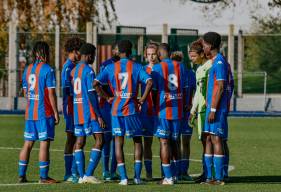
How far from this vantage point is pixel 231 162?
18.8 metres

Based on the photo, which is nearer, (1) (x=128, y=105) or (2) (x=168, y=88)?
(1) (x=128, y=105)

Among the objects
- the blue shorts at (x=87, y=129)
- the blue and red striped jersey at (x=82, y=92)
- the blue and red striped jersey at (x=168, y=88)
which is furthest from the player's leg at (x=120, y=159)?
the blue and red striped jersey at (x=168, y=88)

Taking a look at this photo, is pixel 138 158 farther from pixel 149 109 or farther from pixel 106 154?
pixel 106 154

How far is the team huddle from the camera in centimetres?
1441

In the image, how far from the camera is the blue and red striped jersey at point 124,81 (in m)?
14.4

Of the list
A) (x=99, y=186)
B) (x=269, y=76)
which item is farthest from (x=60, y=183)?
(x=269, y=76)

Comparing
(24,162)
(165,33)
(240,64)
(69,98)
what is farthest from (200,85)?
(240,64)

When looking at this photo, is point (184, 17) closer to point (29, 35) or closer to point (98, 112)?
point (29, 35)

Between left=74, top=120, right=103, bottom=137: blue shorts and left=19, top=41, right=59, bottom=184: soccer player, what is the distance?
0.35 meters

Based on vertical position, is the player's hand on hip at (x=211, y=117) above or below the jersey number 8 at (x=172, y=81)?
below

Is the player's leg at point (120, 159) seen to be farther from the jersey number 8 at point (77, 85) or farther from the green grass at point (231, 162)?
the jersey number 8 at point (77, 85)

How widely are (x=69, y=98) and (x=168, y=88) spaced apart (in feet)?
5.09

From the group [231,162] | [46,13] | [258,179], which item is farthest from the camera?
[46,13]

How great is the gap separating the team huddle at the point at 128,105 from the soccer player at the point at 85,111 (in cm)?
1
